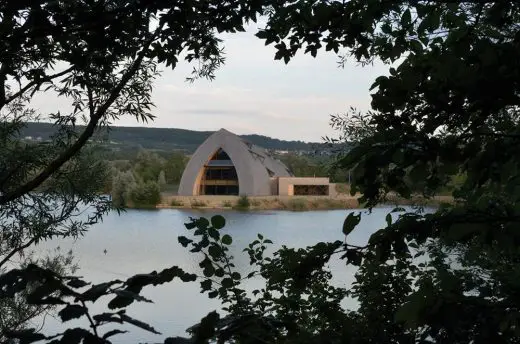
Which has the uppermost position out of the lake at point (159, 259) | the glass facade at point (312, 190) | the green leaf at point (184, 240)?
the green leaf at point (184, 240)

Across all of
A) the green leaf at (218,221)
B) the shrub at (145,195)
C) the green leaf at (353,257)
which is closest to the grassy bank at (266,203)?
the shrub at (145,195)

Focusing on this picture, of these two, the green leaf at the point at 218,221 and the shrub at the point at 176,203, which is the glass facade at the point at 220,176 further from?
the green leaf at the point at 218,221

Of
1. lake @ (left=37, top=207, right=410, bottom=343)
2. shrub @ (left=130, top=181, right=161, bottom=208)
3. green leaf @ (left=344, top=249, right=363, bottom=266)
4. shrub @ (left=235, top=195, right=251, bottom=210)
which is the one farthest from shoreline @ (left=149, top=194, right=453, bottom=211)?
green leaf @ (left=344, top=249, right=363, bottom=266)

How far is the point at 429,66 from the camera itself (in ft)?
3.23

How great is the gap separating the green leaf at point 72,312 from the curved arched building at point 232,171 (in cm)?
3532

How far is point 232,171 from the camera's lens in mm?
40469

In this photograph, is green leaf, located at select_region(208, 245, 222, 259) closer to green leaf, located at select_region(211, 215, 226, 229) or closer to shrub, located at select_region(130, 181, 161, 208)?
green leaf, located at select_region(211, 215, 226, 229)

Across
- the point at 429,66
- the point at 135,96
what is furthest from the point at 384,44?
Answer: the point at 135,96

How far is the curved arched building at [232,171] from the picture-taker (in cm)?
3803

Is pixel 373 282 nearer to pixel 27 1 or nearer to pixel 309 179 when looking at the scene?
pixel 27 1

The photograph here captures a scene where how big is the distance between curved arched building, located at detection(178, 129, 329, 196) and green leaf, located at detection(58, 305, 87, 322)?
35319 millimetres

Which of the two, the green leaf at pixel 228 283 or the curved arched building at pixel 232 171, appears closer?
the green leaf at pixel 228 283

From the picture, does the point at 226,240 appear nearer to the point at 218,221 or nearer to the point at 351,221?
the point at 218,221

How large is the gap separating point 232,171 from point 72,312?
39.9m
